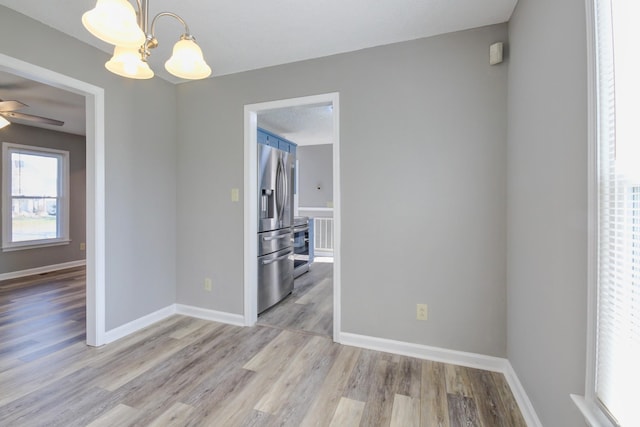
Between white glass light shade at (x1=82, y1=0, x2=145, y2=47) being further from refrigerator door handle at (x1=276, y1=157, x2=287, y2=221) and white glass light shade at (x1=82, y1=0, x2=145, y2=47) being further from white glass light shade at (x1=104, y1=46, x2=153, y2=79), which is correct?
refrigerator door handle at (x1=276, y1=157, x2=287, y2=221)

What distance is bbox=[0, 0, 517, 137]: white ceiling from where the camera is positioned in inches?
72.0

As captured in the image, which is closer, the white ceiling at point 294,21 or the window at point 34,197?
the white ceiling at point 294,21

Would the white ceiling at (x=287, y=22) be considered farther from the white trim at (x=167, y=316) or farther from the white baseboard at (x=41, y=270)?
the white baseboard at (x=41, y=270)

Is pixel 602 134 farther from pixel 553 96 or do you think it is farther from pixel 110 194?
pixel 110 194

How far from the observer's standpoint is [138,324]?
2.67 m

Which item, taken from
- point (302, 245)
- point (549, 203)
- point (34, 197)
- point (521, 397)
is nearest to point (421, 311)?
point (521, 397)

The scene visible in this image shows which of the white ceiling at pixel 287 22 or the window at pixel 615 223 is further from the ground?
the white ceiling at pixel 287 22

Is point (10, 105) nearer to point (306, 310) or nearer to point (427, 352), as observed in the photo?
point (306, 310)

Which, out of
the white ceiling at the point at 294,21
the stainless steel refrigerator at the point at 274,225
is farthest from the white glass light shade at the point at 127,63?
the stainless steel refrigerator at the point at 274,225

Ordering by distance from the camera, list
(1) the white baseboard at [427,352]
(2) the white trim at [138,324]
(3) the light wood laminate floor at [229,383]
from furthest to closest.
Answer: (2) the white trim at [138,324]
(1) the white baseboard at [427,352]
(3) the light wood laminate floor at [229,383]

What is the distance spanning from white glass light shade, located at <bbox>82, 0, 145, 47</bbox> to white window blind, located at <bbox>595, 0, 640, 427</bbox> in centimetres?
159

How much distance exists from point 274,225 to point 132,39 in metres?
2.35

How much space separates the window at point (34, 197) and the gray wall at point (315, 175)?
14.6 feet

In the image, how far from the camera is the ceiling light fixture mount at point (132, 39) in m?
1.00
